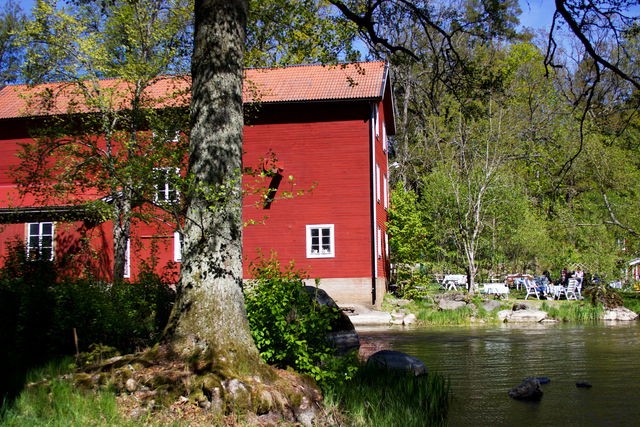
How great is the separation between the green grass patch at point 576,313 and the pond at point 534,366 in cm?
172

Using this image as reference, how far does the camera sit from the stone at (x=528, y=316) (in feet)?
76.4

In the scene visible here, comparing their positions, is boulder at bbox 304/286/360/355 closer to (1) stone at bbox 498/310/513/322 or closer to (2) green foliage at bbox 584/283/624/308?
(1) stone at bbox 498/310/513/322

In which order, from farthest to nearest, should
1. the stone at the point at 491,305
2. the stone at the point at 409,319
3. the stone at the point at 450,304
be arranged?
the stone at the point at 491,305 < the stone at the point at 450,304 < the stone at the point at 409,319

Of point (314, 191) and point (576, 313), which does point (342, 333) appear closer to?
point (314, 191)

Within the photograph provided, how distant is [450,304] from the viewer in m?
24.8

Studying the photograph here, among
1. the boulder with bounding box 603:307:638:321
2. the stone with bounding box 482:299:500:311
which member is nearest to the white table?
the stone with bounding box 482:299:500:311

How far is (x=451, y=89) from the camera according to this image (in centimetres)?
1138

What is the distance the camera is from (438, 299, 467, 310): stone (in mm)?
24405

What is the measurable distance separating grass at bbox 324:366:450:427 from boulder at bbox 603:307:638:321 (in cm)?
1710

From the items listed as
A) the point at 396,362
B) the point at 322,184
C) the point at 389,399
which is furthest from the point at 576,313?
the point at 389,399

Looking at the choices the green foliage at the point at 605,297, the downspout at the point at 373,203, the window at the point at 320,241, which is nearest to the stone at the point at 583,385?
the downspout at the point at 373,203

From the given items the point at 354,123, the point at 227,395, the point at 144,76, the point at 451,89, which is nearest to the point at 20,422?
the point at 227,395

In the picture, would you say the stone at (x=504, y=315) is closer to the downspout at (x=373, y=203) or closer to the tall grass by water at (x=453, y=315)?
the tall grass by water at (x=453, y=315)

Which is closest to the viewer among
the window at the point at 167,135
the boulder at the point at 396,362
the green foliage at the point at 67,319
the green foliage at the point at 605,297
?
the green foliage at the point at 67,319
